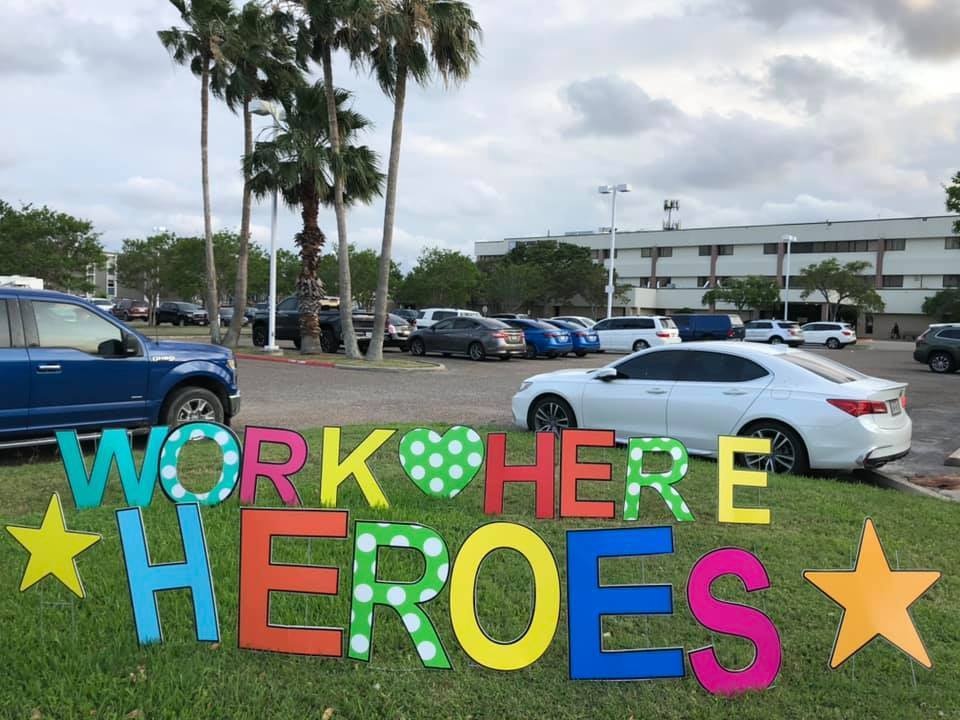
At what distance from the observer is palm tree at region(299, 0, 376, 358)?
2114 centimetres

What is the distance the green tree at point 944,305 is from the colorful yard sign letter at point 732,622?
6784 cm

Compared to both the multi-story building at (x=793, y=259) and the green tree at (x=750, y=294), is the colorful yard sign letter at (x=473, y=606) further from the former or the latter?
the multi-story building at (x=793, y=259)

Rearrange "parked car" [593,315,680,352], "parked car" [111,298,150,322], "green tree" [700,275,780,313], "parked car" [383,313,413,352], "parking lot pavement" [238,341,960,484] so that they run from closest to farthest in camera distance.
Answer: "parking lot pavement" [238,341,960,484] < "parked car" [383,313,413,352] < "parked car" [593,315,680,352] < "parked car" [111,298,150,322] < "green tree" [700,275,780,313]

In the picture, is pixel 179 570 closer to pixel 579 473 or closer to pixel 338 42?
pixel 579 473

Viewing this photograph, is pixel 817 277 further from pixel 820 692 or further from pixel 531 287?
pixel 820 692

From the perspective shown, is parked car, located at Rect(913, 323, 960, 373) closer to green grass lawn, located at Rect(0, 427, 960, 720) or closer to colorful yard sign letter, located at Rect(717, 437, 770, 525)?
green grass lawn, located at Rect(0, 427, 960, 720)

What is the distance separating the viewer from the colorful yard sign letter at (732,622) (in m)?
3.47

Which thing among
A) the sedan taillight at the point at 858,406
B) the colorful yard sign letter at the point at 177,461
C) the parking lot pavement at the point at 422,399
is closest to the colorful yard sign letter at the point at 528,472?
the colorful yard sign letter at the point at 177,461

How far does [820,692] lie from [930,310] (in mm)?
70308

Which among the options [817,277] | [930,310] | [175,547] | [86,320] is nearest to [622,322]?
[86,320]

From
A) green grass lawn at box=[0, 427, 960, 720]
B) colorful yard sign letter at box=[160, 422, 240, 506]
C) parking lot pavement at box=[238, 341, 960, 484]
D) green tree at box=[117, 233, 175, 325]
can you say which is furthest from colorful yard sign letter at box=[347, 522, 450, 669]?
green tree at box=[117, 233, 175, 325]

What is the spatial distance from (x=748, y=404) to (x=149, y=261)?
2199 inches

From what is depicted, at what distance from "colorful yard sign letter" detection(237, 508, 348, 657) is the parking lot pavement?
754cm

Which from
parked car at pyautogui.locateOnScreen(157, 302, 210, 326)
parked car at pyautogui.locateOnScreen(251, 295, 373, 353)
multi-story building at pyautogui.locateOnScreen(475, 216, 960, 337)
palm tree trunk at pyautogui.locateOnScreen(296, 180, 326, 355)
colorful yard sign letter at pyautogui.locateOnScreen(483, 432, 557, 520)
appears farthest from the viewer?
multi-story building at pyautogui.locateOnScreen(475, 216, 960, 337)
